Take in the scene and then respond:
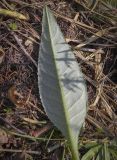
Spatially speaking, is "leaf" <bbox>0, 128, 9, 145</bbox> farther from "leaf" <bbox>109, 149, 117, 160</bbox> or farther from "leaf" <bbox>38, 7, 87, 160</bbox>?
"leaf" <bbox>109, 149, 117, 160</bbox>

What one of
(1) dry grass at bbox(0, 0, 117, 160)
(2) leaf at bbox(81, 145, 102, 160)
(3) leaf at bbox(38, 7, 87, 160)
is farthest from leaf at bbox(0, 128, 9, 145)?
(2) leaf at bbox(81, 145, 102, 160)

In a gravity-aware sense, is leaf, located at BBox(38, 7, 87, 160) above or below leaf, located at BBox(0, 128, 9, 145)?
above

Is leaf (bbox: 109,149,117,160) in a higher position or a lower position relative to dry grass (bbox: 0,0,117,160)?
lower

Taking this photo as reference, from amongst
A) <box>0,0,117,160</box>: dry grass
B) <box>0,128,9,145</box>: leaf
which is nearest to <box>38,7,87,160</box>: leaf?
<box>0,0,117,160</box>: dry grass

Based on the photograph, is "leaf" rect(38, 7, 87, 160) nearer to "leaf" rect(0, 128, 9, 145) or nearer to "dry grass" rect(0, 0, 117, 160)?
"dry grass" rect(0, 0, 117, 160)

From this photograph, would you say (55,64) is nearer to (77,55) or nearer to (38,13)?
(77,55)

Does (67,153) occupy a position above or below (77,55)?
below

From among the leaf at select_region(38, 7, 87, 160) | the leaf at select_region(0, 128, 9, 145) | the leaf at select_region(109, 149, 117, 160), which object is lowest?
the leaf at select_region(109, 149, 117, 160)

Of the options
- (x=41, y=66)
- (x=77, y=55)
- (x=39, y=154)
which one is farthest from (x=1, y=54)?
(x=39, y=154)
